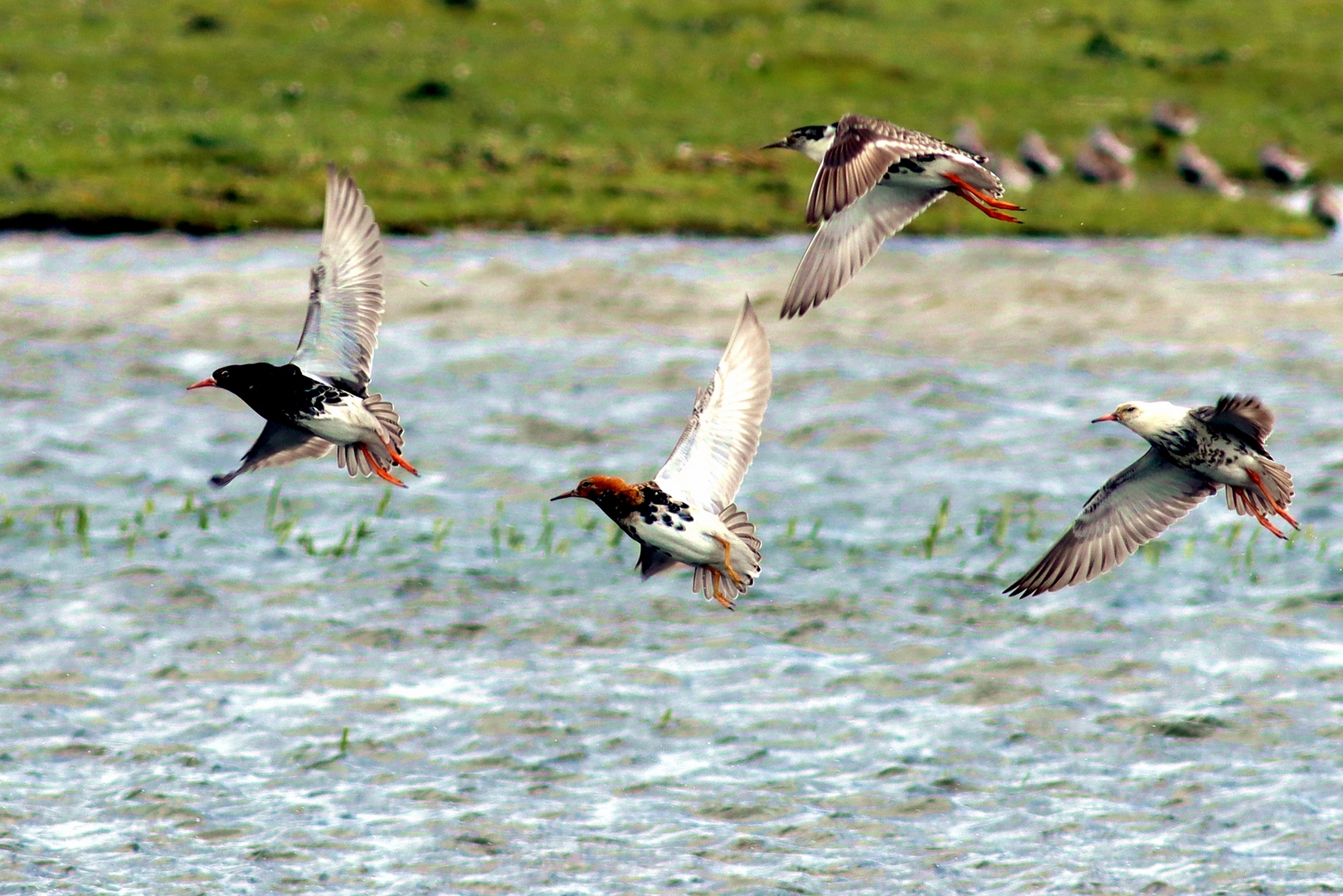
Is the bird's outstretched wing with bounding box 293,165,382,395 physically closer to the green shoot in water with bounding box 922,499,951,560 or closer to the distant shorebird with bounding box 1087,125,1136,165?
the green shoot in water with bounding box 922,499,951,560

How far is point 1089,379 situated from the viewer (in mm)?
26156

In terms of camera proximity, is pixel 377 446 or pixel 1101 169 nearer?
pixel 377 446

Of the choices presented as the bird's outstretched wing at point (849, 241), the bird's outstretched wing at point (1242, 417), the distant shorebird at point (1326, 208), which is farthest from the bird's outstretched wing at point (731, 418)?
the distant shorebird at point (1326, 208)

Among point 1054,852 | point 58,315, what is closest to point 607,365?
point 58,315

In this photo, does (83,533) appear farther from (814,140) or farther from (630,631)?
(814,140)

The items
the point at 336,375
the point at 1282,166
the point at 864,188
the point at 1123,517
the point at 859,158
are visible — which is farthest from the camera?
the point at 1282,166

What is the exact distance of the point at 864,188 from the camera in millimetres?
8422

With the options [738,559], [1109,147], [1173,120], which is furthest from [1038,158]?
[738,559]

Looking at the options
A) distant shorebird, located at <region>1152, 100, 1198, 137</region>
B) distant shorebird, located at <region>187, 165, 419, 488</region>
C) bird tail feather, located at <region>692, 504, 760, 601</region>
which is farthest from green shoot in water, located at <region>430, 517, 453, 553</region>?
distant shorebird, located at <region>1152, 100, 1198, 137</region>

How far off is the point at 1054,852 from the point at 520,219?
2043 cm

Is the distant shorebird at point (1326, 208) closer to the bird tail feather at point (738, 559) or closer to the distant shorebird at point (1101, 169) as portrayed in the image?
the distant shorebird at point (1101, 169)

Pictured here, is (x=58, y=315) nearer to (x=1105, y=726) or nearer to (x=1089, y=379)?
(x=1089, y=379)

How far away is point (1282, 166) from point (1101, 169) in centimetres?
403

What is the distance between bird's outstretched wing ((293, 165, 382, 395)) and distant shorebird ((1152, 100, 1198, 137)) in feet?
102
